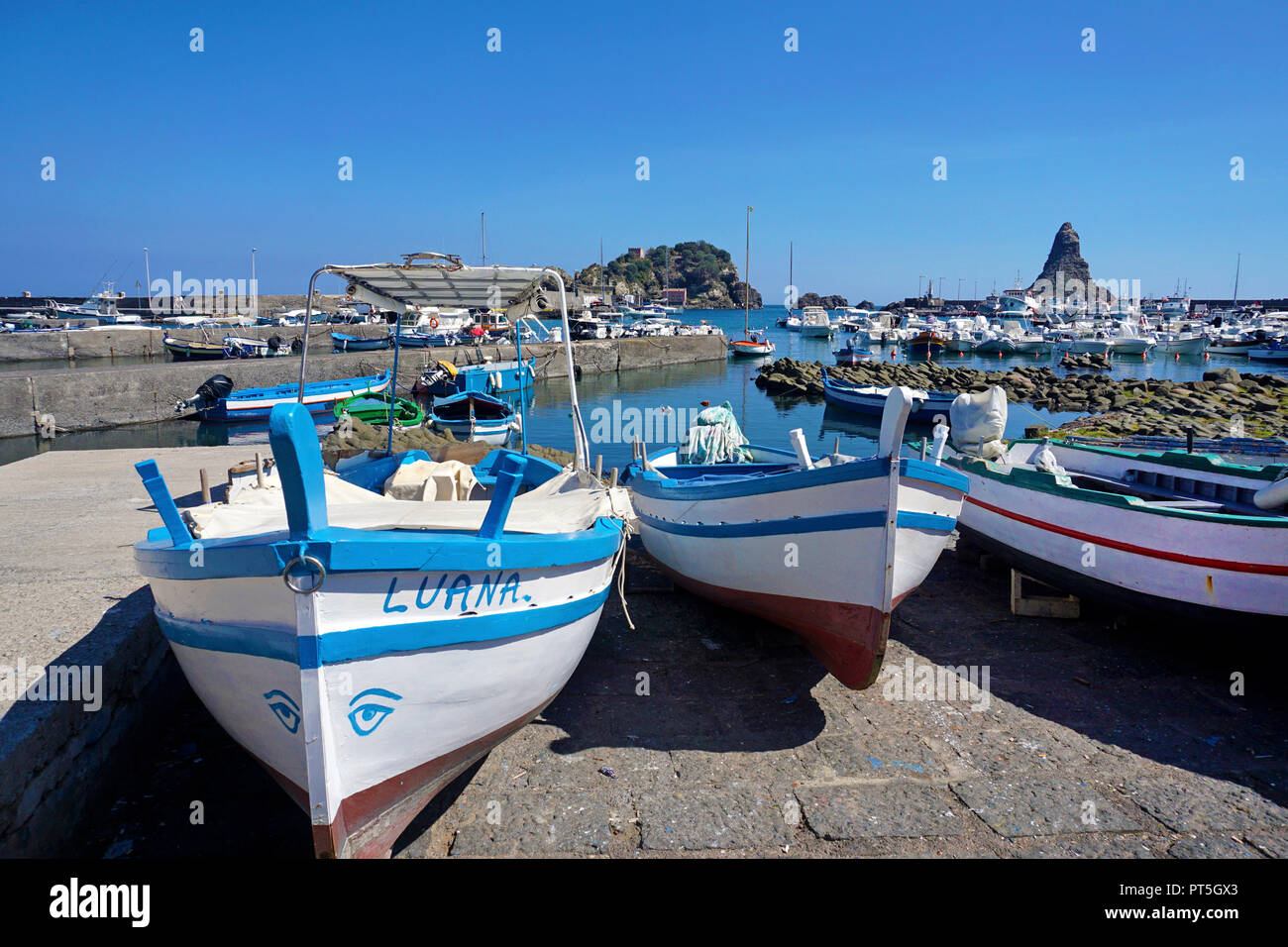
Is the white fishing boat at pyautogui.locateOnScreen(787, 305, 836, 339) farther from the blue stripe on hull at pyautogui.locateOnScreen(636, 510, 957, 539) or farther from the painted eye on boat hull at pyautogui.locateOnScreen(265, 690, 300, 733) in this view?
the painted eye on boat hull at pyautogui.locateOnScreen(265, 690, 300, 733)

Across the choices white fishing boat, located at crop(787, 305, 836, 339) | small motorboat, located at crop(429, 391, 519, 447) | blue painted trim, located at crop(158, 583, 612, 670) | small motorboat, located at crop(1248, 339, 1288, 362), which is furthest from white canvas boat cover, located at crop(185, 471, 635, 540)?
white fishing boat, located at crop(787, 305, 836, 339)

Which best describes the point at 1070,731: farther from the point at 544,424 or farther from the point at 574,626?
the point at 544,424

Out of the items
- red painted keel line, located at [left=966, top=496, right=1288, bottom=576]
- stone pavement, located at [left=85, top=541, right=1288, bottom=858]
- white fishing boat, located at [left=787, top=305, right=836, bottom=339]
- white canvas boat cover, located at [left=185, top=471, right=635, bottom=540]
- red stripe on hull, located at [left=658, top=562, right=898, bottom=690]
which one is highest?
white fishing boat, located at [left=787, top=305, right=836, bottom=339]

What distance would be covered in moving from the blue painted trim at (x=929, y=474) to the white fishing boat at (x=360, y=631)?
2129 millimetres

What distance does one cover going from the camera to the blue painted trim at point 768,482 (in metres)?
4.99

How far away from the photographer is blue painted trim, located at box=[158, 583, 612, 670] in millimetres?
3322

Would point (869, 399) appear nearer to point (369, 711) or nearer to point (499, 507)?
point (499, 507)

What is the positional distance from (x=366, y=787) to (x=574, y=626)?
1486 millimetres

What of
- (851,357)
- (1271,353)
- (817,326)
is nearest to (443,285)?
(851,357)

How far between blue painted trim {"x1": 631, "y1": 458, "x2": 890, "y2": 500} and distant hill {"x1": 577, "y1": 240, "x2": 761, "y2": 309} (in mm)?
150919

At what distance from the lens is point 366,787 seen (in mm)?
3680

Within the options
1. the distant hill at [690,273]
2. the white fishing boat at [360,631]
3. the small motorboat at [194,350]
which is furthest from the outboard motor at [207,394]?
the distant hill at [690,273]
